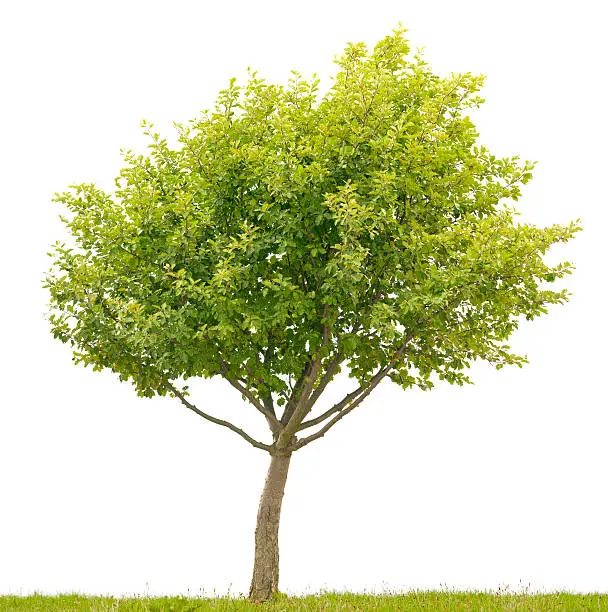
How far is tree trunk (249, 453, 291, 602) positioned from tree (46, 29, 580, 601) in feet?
0.12

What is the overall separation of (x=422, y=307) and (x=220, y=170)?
4.98 meters

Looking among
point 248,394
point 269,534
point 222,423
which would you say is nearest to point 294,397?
point 248,394

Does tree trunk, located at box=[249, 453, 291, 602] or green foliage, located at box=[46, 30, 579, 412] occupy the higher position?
green foliage, located at box=[46, 30, 579, 412]

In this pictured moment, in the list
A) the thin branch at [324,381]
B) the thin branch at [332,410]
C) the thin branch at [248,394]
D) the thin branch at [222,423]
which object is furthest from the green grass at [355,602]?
the thin branch at [324,381]

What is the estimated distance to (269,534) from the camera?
16.0 m

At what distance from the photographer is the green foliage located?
1421 centimetres

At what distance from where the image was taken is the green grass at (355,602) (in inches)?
574

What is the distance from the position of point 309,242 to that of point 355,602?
24.4 feet

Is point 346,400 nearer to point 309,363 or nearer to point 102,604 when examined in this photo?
point 309,363

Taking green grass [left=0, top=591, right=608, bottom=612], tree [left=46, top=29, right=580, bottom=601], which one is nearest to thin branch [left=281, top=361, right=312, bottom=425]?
tree [left=46, top=29, right=580, bottom=601]

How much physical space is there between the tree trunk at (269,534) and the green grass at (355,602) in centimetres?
36

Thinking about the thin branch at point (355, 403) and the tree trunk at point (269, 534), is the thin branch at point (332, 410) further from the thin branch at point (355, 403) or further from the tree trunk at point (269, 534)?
the tree trunk at point (269, 534)

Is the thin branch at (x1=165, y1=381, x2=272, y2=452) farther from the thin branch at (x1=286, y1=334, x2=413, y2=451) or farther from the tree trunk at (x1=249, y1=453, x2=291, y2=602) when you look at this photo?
the thin branch at (x1=286, y1=334, x2=413, y2=451)

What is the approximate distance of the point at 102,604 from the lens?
14914mm
